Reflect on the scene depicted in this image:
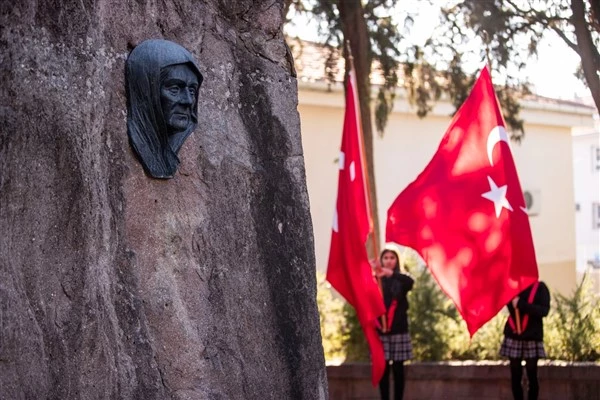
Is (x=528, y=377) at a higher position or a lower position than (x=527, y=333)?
lower

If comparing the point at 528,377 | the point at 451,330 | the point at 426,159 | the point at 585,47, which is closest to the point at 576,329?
the point at 451,330

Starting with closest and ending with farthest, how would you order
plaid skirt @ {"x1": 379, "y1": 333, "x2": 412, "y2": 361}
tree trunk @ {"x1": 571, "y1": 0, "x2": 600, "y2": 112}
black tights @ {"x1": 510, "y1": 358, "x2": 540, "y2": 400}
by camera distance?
black tights @ {"x1": 510, "y1": 358, "x2": 540, "y2": 400} < tree trunk @ {"x1": 571, "y1": 0, "x2": 600, "y2": 112} < plaid skirt @ {"x1": 379, "y1": 333, "x2": 412, "y2": 361}

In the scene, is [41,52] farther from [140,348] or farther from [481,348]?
[481,348]

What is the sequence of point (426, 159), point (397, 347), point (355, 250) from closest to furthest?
point (355, 250)
point (397, 347)
point (426, 159)

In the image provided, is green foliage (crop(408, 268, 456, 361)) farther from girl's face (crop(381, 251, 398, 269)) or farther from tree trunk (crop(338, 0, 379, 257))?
girl's face (crop(381, 251, 398, 269))

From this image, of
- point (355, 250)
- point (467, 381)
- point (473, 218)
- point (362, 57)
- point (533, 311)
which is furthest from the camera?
point (362, 57)

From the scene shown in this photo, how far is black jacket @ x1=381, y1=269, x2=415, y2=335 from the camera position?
947 centimetres

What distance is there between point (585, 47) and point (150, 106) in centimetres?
621

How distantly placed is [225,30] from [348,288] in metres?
4.20

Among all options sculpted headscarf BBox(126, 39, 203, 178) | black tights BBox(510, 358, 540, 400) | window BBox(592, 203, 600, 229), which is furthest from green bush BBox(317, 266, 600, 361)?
window BBox(592, 203, 600, 229)

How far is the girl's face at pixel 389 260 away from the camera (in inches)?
374

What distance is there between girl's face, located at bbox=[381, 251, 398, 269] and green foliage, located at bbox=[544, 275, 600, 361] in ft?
7.22

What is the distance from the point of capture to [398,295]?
946 cm

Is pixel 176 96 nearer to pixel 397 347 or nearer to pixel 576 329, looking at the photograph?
pixel 397 347
